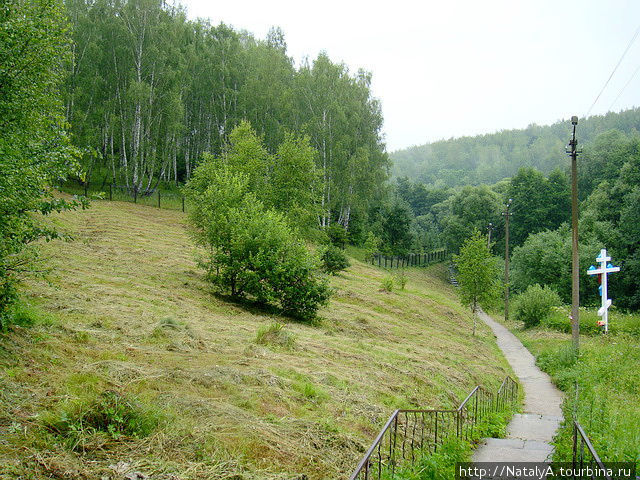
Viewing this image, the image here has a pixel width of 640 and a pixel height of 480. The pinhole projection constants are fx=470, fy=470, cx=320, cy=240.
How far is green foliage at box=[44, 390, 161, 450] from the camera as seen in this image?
210 inches

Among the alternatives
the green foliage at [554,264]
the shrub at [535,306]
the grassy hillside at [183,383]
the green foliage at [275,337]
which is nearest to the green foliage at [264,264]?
the grassy hillside at [183,383]

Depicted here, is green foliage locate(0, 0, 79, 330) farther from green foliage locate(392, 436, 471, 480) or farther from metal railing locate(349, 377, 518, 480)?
green foliage locate(392, 436, 471, 480)

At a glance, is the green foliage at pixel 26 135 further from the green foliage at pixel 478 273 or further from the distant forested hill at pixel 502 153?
the distant forested hill at pixel 502 153

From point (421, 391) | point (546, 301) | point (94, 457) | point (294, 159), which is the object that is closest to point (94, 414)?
point (94, 457)

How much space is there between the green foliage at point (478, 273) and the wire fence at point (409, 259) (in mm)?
23726

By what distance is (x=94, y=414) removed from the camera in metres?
5.71

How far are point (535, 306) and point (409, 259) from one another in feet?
101

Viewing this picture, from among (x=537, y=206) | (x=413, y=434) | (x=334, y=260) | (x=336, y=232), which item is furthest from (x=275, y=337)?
(x=537, y=206)

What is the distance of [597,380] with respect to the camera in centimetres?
1485

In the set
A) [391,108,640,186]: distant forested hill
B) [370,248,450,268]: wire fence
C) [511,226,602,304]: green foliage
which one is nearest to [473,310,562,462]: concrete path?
[511,226,602,304]: green foliage

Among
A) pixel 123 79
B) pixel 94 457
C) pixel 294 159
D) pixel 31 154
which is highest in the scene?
pixel 123 79

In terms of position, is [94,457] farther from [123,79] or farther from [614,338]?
[123,79]

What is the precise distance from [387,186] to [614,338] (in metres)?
32.9

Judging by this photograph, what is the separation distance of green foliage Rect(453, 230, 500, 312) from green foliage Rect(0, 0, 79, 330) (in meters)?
22.9
